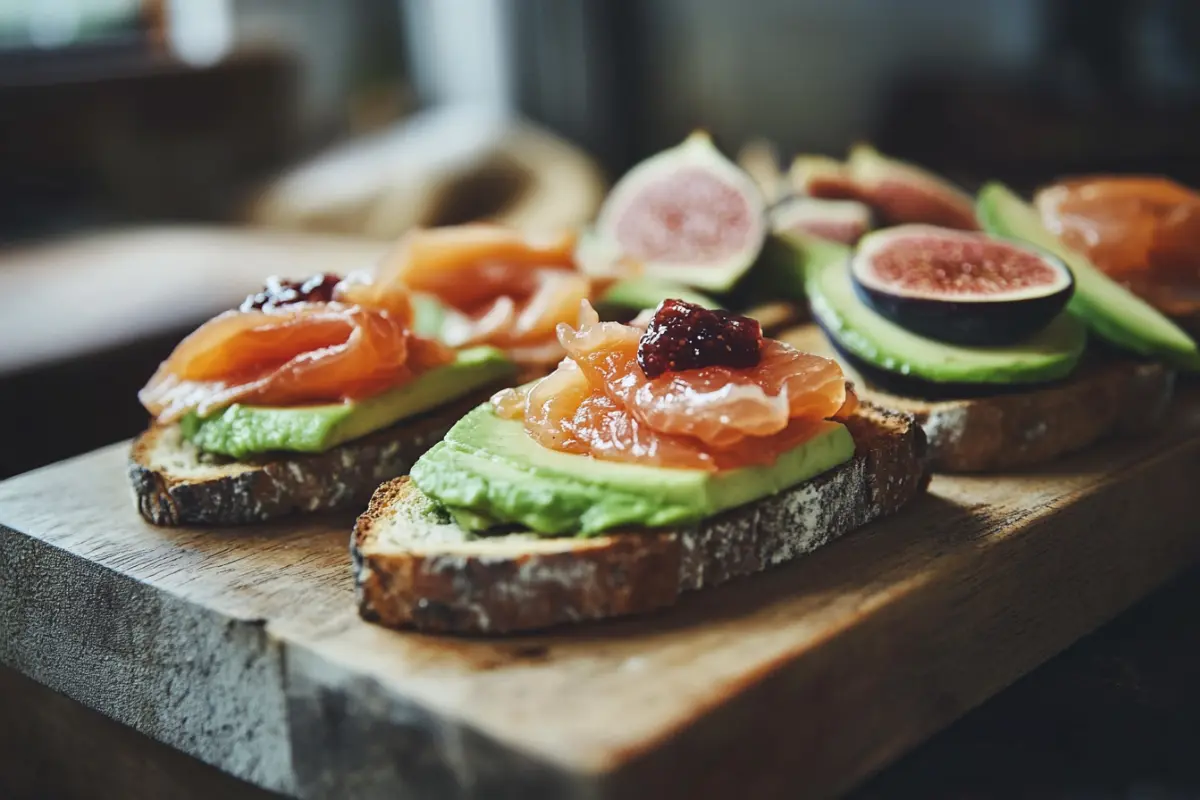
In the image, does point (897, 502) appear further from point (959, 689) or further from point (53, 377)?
point (53, 377)

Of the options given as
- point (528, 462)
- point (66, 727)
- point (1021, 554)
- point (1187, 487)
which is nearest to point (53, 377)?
point (66, 727)

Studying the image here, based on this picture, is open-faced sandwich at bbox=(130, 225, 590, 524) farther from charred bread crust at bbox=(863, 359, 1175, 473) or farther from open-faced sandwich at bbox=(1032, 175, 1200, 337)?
open-faced sandwich at bbox=(1032, 175, 1200, 337)

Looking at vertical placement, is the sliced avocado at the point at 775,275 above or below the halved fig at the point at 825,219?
below

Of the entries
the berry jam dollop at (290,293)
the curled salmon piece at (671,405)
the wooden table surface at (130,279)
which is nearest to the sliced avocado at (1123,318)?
the curled salmon piece at (671,405)

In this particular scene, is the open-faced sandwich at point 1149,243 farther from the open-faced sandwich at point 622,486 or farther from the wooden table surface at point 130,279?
the wooden table surface at point 130,279

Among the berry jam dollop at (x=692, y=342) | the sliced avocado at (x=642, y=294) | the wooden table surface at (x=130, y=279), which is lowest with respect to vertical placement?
the wooden table surface at (x=130, y=279)

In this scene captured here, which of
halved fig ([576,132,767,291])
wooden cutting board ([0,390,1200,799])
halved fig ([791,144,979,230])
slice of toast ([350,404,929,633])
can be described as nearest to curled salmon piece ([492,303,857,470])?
slice of toast ([350,404,929,633])
